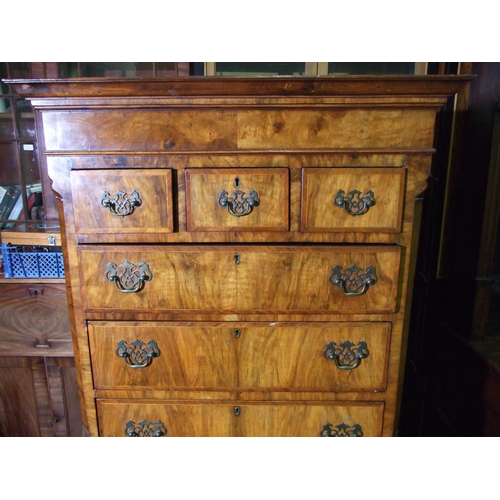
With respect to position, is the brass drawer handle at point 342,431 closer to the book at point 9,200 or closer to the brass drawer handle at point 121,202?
the brass drawer handle at point 121,202

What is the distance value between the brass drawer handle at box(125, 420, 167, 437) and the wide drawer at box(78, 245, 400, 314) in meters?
0.37

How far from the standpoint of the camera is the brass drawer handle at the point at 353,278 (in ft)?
3.57

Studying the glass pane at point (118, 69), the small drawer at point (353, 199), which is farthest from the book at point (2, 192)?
the small drawer at point (353, 199)

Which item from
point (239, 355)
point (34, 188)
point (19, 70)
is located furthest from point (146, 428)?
point (19, 70)

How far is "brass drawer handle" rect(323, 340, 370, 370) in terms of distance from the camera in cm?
113

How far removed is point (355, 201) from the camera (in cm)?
106

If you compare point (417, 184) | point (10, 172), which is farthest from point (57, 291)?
point (417, 184)

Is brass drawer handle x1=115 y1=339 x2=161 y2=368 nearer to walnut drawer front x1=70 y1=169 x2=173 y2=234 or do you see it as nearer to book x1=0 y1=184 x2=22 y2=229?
walnut drawer front x1=70 y1=169 x2=173 y2=234

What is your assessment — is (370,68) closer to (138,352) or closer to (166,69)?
(166,69)

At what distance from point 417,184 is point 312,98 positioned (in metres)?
0.37

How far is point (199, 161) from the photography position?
1.05 meters

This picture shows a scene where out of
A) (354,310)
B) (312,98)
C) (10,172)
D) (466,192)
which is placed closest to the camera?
(312,98)

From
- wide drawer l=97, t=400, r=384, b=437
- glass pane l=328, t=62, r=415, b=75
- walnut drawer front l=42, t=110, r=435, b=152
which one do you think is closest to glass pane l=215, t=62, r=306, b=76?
glass pane l=328, t=62, r=415, b=75

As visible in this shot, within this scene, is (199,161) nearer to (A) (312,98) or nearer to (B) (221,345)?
(A) (312,98)
